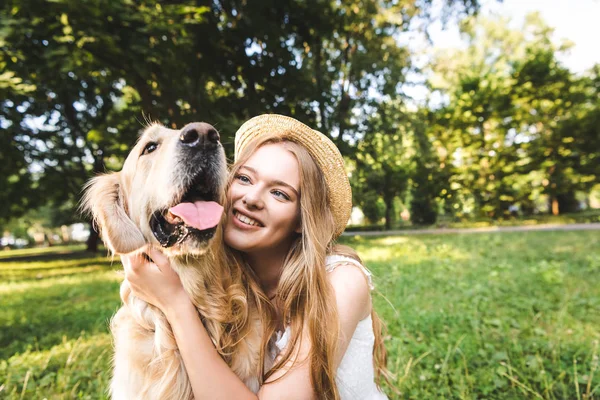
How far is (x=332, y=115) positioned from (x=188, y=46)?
316cm

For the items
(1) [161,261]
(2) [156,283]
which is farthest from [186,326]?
(1) [161,261]

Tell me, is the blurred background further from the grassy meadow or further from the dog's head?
the dog's head

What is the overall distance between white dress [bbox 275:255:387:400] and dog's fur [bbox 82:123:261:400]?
0.94 ft

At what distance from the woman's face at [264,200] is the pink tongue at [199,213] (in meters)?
0.11

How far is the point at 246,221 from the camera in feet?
5.93

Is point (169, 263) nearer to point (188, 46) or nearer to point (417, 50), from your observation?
point (188, 46)

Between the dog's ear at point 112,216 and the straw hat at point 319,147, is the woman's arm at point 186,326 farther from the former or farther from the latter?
the straw hat at point 319,147

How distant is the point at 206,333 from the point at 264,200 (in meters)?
0.67

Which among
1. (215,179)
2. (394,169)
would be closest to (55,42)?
(215,179)

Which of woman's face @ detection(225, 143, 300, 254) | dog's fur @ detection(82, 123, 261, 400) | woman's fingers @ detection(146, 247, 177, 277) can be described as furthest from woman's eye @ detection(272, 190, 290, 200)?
woman's fingers @ detection(146, 247, 177, 277)

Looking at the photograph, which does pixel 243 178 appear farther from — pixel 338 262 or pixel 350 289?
pixel 350 289

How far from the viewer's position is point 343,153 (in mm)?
6859

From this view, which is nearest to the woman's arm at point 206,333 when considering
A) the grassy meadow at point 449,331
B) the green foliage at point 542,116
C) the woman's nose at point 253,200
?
the woman's nose at point 253,200

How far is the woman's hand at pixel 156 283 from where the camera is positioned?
66.8 inches
